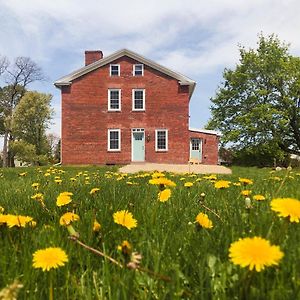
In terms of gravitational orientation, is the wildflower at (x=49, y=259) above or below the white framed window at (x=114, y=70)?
below

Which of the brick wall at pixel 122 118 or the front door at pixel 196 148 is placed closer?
the brick wall at pixel 122 118

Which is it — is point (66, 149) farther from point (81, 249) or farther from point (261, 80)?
point (81, 249)

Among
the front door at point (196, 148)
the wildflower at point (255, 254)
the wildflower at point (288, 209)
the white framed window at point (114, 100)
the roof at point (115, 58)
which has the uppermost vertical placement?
the roof at point (115, 58)

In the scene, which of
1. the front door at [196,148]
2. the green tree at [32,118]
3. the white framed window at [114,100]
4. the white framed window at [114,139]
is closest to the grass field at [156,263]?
the white framed window at [114,139]

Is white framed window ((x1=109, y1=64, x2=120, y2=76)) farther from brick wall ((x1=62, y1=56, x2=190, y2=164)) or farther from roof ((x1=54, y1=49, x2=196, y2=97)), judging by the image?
brick wall ((x1=62, y1=56, x2=190, y2=164))

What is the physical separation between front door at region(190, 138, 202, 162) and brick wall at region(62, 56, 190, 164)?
2668mm

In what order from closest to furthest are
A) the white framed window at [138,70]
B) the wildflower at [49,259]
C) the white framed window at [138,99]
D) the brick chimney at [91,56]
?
1. the wildflower at [49,259]
2. the white framed window at [138,99]
3. the white framed window at [138,70]
4. the brick chimney at [91,56]

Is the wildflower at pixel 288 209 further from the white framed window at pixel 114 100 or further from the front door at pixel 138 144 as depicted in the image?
the white framed window at pixel 114 100

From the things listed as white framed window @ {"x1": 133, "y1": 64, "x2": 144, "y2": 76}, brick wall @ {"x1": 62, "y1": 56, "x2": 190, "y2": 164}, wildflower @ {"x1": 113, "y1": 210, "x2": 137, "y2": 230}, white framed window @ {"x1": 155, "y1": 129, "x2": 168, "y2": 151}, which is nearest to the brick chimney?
brick wall @ {"x1": 62, "y1": 56, "x2": 190, "y2": 164}

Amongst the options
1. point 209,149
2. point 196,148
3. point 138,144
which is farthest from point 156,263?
point 209,149

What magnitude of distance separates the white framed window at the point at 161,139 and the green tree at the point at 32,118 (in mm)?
25484

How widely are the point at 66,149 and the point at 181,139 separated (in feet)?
29.4

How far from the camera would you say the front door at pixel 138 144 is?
101ft

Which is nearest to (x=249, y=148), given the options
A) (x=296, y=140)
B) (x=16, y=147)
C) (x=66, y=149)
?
(x=296, y=140)
